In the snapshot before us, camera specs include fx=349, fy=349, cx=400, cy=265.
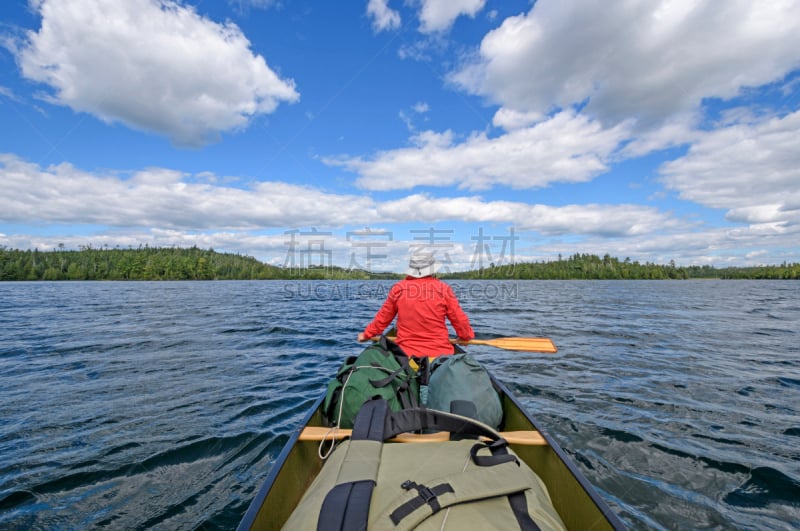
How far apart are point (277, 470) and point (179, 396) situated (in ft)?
15.2

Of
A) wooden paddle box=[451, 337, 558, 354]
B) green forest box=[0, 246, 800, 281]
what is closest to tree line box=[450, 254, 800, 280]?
green forest box=[0, 246, 800, 281]

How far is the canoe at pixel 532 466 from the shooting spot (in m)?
2.07

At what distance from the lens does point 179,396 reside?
19.4 feet

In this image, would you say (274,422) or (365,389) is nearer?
(365,389)

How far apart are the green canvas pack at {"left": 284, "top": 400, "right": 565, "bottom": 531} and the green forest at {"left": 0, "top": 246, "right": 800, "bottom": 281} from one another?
118 m

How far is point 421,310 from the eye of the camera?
17.8ft

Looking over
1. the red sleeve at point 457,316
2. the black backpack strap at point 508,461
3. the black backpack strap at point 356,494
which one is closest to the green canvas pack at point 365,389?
the black backpack strap at point 356,494

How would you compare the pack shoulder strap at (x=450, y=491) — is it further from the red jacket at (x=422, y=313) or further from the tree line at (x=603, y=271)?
the tree line at (x=603, y=271)

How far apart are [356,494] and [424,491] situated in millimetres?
340

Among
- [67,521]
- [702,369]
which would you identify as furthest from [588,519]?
[702,369]

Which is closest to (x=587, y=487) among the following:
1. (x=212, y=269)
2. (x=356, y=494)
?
(x=356, y=494)

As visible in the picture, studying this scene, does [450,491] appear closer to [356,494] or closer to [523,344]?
[356,494]

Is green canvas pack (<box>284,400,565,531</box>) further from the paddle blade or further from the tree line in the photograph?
the tree line

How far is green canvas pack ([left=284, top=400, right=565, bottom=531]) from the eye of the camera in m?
1.60
